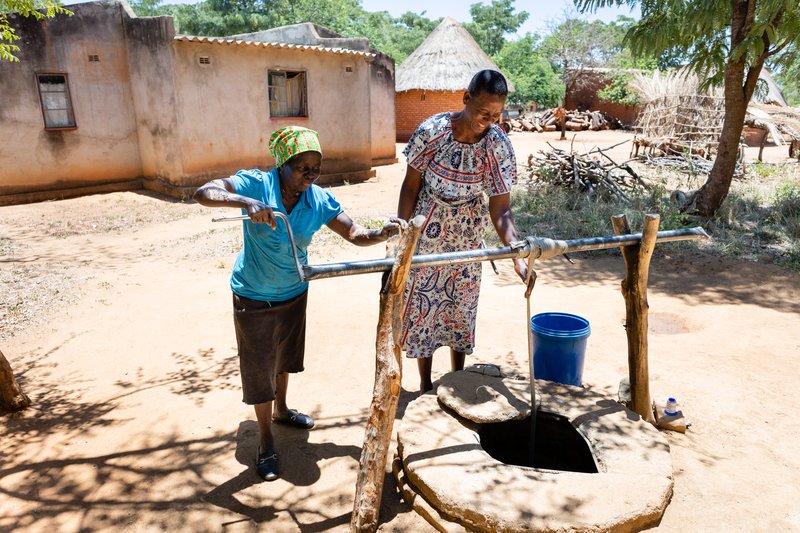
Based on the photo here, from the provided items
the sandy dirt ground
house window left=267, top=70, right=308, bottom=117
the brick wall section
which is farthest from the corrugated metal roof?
the brick wall section

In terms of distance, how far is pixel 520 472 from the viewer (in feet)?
7.14

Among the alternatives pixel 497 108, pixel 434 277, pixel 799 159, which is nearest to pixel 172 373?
pixel 434 277

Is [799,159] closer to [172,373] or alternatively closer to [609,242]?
[609,242]

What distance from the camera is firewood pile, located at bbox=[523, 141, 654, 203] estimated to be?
27.9ft

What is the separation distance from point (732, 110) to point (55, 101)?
11295 millimetres

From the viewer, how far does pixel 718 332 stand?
14.6 ft

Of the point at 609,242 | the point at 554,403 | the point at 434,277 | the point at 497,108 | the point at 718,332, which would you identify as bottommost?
the point at 718,332

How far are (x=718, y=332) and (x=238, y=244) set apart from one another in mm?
5524

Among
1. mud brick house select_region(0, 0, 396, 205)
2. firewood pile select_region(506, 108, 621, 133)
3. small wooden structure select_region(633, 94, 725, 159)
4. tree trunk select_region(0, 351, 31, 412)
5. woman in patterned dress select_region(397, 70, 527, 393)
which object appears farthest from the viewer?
firewood pile select_region(506, 108, 621, 133)

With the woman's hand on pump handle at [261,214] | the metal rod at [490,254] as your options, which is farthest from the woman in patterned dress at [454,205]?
the woman's hand on pump handle at [261,214]

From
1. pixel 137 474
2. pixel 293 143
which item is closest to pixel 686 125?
pixel 293 143

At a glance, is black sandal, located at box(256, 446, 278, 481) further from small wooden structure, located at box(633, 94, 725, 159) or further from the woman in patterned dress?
small wooden structure, located at box(633, 94, 725, 159)

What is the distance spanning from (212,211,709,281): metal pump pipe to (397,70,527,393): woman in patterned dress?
329mm

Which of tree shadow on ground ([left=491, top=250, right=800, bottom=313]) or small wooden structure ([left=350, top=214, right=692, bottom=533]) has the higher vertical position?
small wooden structure ([left=350, top=214, right=692, bottom=533])
